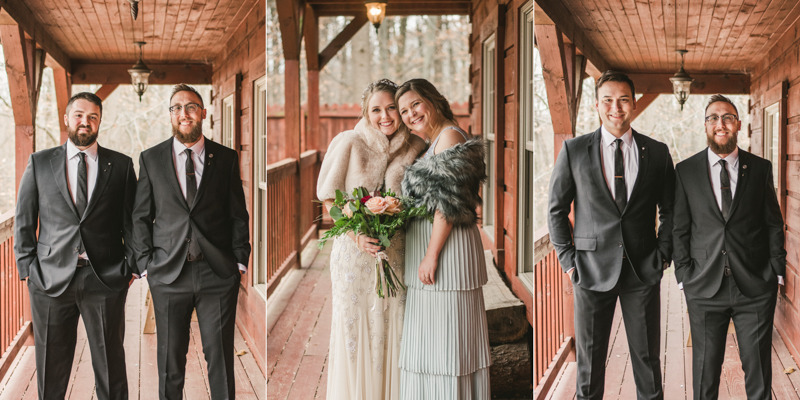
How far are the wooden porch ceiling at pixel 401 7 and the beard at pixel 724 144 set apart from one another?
4.28 m

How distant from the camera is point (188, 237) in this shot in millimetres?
2635

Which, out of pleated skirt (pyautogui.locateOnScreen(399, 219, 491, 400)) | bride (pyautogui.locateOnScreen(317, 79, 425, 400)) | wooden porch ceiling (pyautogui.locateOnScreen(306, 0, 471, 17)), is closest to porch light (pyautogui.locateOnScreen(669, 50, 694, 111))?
pleated skirt (pyautogui.locateOnScreen(399, 219, 491, 400))

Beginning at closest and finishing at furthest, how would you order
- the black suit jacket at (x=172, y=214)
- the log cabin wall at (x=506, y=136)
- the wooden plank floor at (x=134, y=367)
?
the black suit jacket at (x=172, y=214) < the wooden plank floor at (x=134, y=367) < the log cabin wall at (x=506, y=136)

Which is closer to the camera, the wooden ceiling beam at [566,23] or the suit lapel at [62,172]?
the suit lapel at [62,172]

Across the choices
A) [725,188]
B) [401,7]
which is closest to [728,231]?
[725,188]

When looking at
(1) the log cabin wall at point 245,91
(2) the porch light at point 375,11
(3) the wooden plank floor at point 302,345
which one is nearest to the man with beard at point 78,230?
(1) the log cabin wall at point 245,91

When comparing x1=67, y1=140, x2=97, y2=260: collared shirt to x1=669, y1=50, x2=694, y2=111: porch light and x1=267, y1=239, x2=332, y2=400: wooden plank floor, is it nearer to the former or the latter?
x1=267, y1=239, x2=332, y2=400: wooden plank floor

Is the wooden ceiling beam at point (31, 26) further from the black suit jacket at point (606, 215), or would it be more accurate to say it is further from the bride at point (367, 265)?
the black suit jacket at point (606, 215)

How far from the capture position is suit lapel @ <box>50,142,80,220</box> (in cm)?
259

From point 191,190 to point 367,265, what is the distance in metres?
0.86

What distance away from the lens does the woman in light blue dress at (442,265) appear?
2.60 metres

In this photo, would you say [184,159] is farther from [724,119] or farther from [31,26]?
[724,119]

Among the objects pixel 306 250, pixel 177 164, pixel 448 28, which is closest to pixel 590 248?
pixel 177 164

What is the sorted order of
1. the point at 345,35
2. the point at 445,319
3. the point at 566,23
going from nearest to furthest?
the point at 445,319
the point at 566,23
the point at 345,35
